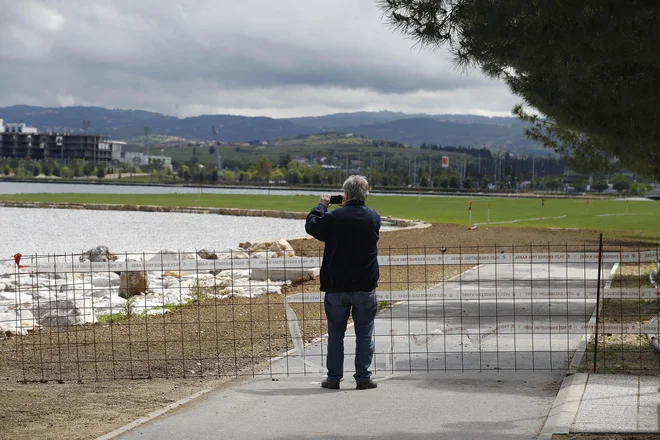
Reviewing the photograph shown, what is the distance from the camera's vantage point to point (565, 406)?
7.86 meters

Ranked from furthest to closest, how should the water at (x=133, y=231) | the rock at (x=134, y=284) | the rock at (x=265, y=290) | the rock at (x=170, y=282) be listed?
the water at (x=133, y=231) → the rock at (x=170, y=282) → the rock at (x=134, y=284) → the rock at (x=265, y=290)

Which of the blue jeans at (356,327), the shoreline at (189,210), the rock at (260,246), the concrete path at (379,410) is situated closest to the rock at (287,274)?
the rock at (260,246)

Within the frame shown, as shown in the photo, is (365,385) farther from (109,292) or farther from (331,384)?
(109,292)

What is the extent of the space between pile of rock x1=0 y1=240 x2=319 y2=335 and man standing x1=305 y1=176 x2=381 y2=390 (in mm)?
3460

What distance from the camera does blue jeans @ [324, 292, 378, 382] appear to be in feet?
29.6

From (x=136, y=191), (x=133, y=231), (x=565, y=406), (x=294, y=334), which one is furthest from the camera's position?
(x=136, y=191)

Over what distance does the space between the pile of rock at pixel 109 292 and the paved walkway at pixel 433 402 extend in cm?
291

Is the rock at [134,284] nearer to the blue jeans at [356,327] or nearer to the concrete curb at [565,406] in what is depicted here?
the blue jeans at [356,327]

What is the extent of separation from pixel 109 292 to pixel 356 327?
8414 mm

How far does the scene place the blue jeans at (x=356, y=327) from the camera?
355 inches

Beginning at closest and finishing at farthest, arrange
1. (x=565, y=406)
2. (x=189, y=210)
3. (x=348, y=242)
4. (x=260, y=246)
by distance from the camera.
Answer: (x=565, y=406) → (x=348, y=242) → (x=260, y=246) → (x=189, y=210)

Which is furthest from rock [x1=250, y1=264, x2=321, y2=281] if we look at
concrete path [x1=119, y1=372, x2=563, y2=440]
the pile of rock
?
concrete path [x1=119, y1=372, x2=563, y2=440]

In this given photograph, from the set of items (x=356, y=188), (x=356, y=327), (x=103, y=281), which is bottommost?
(x=103, y=281)

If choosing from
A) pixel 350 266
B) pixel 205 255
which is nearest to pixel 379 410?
pixel 350 266
